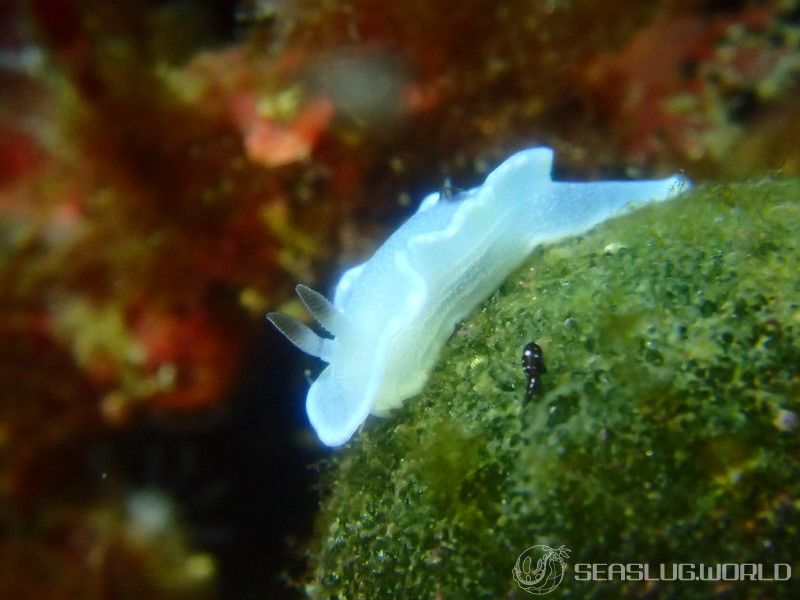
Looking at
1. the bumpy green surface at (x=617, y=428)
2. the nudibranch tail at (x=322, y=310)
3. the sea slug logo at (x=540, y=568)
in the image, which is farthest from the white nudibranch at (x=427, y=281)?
the sea slug logo at (x=540, y=568)

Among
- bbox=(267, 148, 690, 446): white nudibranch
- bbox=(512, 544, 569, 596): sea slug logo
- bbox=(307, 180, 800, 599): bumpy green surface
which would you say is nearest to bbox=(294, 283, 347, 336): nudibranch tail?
bbox=(267, 148, 690, 446): white nudibranch

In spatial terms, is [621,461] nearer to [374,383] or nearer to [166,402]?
[374,383]

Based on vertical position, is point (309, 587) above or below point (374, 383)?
below

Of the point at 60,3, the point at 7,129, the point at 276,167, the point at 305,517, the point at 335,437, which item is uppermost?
the point at 60,3

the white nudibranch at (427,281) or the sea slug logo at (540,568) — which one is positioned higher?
the white nudibranch at (427,281)

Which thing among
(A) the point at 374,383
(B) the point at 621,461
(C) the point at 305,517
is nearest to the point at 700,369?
(B) the point at 621,461

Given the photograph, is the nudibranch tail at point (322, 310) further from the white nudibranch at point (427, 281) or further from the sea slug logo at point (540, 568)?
the sea slug logo at point (540, 568)

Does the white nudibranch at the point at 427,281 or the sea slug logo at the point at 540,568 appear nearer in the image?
the sea slug logo at the point at 540,568
